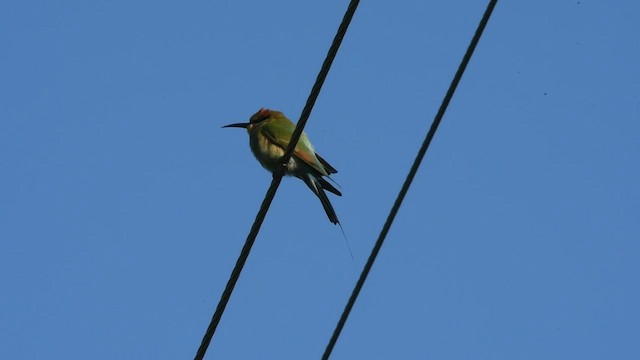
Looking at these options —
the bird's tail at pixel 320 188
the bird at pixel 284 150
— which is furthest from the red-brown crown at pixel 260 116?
the bird's tail at pixel 320 188

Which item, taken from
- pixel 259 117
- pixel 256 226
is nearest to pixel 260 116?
pixel 259 117

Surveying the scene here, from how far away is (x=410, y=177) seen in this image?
237cm

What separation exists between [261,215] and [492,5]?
2.72 feet

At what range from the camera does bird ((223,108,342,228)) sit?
15.5ft

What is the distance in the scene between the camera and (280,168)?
3.45 m

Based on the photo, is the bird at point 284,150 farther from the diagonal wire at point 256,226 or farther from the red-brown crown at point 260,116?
the diagonal wire at point 256,226

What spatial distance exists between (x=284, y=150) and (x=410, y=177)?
2550 mm

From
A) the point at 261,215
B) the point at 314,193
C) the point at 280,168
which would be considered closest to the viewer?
the point at 261,215

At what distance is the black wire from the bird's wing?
Answer: 7.49 feet

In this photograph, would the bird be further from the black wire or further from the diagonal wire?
the black wire

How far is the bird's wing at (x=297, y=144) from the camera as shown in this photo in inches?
186

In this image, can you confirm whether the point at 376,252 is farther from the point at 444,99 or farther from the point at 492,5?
the point at 492,5

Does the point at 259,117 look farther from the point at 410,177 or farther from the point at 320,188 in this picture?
the point at 410,177

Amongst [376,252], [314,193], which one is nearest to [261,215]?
[376,252]
